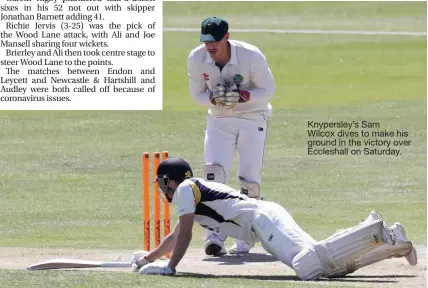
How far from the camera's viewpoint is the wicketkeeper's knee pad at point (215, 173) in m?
13.3

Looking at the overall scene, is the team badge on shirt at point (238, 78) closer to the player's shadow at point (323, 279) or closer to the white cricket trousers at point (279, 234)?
the white cricket trousers at point (279, 234)

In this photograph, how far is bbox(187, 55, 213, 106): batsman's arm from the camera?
1332 cm

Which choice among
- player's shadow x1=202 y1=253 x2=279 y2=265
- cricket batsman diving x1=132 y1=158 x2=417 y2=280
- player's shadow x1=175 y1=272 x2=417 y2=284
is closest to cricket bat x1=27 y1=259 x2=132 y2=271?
cricket batsman diving x1=132 y1=158 x2=417 y2=280

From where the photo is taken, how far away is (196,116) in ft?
93.4

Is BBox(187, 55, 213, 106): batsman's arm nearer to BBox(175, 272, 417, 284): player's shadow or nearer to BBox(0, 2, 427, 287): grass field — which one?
BBox(0, 2, 427, 287): grass field

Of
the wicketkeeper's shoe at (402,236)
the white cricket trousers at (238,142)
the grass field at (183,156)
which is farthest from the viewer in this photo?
the grass field at (183,156)

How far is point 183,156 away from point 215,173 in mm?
9327

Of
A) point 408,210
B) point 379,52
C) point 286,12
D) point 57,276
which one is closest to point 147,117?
point 408,210

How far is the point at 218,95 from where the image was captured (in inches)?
514

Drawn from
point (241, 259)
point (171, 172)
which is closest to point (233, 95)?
point (241, 259)

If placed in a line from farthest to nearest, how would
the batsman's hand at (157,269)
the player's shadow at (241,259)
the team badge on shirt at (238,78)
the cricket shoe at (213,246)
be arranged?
1. the team badge on shirt at (238,78)
2. the cricket shoe at (213,246)
3. the player's shadow at (241,259)
4. the batsman's hand at (157,269)

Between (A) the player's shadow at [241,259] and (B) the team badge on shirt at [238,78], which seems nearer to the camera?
(A) the player's shadow at [241,259]

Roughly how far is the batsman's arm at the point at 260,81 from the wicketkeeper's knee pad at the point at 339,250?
8.72ft

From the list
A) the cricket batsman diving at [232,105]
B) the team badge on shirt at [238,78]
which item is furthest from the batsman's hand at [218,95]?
the team badge on shirt at [238,78]
